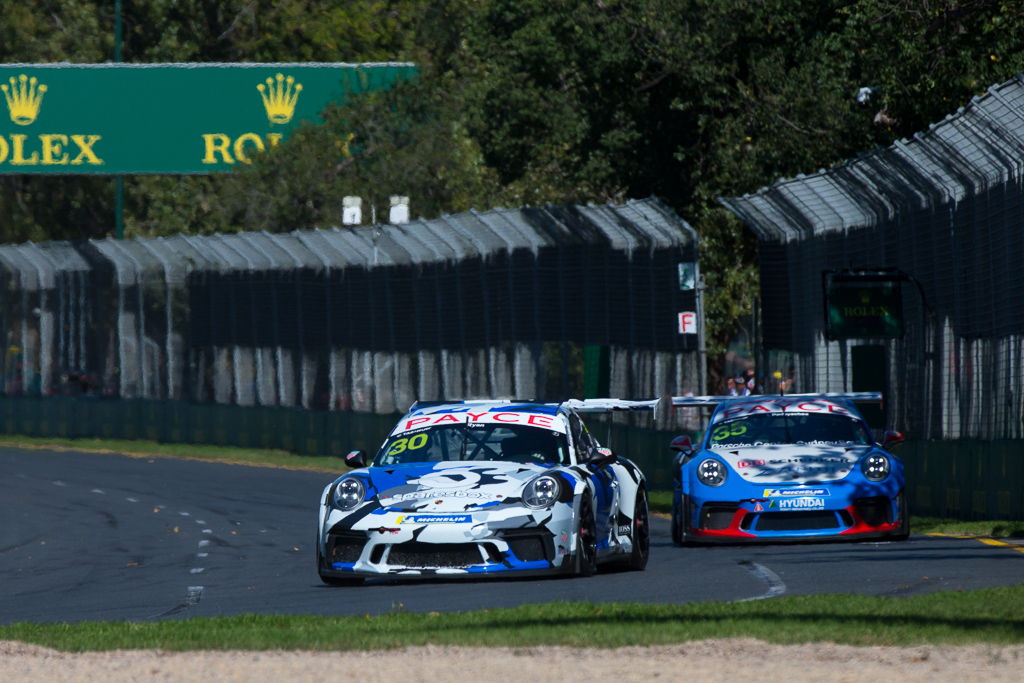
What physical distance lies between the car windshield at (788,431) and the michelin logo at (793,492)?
2.94 feet

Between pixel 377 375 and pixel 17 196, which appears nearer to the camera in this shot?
pixel 377 375

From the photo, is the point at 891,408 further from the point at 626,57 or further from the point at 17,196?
the point at 17,196

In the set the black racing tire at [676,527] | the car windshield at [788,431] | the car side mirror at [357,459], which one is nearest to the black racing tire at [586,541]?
the car side mirror at [357,459]

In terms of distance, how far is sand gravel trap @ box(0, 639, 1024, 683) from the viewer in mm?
8797

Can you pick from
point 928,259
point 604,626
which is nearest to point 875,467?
point 928,259

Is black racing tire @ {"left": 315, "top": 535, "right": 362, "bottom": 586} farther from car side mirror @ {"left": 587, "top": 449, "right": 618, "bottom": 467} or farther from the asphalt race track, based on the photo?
car side mirror @ {"left": 587, "top": 449, "right": 618, "bottom": 467}

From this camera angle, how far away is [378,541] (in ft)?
44.7

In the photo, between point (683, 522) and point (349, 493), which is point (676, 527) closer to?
point (683, 522)

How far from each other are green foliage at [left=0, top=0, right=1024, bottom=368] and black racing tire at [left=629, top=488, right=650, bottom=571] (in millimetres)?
11202

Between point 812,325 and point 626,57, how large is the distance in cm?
1154

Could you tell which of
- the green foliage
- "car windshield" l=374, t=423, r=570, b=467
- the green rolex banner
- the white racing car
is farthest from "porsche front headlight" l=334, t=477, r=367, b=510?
the green rolex banner

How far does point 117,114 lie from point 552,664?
143ft

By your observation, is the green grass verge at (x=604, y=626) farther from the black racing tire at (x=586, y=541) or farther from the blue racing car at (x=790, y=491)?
the blue racing car at (x=790, y=491)

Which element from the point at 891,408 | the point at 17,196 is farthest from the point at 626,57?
the point at 17,196
